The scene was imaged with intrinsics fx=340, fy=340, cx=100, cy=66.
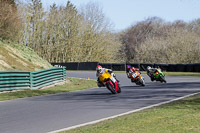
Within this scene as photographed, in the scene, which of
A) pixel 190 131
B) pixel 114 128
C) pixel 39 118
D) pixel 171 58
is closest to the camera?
pixel 190 131

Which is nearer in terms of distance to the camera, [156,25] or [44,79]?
[44,79]

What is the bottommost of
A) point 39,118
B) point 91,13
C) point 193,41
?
point 39,118

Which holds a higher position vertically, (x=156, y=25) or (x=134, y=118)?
(x=156, y=25)

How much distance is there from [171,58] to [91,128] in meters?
53.3

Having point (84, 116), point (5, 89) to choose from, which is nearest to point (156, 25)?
point (5, 89)

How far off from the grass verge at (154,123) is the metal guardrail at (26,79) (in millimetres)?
10375

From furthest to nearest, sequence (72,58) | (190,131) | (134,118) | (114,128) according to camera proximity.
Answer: (72,58) < (134,118) < (114,128) < (190,131)

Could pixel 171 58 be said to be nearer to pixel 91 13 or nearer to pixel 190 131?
pixel 91 13

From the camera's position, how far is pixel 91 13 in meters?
62.5

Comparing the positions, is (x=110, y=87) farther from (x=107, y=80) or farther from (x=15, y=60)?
(x=15, y=60)

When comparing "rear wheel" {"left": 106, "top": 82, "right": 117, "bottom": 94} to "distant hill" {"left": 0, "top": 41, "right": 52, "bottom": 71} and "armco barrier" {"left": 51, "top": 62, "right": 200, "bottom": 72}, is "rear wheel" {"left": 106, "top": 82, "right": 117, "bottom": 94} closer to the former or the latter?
"distant hill" {"left": 0, "top": 41, "right": 52, "bottom": 71}

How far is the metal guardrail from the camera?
17.8 metres

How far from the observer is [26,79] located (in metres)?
19.1

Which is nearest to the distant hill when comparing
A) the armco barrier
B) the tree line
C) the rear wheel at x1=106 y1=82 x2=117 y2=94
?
the rear wheel at x1=106 y1=82 x2=117 y2=94
